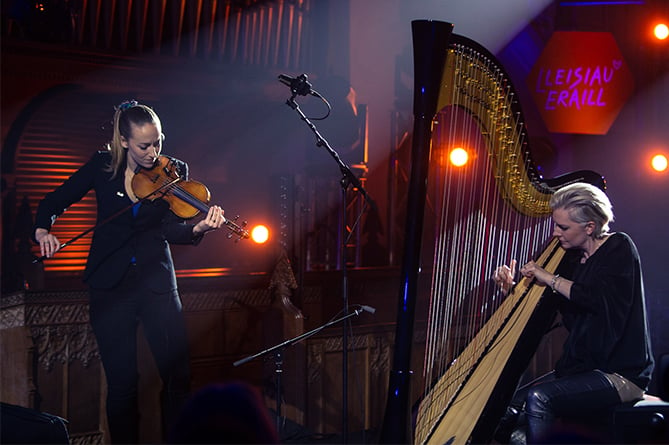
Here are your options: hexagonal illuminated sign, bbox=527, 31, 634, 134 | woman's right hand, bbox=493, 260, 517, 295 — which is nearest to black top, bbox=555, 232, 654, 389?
woman's right hand, bbox=493, 260, 517, 295

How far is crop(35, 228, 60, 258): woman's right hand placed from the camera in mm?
3459

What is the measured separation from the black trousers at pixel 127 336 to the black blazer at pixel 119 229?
0.18 feet

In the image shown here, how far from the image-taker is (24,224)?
4.93 meters

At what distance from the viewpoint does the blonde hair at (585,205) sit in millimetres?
3553

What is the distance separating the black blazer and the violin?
0.21 feet

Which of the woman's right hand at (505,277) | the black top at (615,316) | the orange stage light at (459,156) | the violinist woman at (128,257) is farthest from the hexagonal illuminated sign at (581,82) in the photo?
the violinist woman at (128,257)

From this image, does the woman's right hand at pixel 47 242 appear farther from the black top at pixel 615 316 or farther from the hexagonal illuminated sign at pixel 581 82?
the hexagonal illuminated sign at pixel 581 82

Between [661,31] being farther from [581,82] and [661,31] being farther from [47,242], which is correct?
[47,242]

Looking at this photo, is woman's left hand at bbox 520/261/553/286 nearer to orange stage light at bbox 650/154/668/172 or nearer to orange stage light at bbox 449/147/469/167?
orange stage light at bbox 449/147/469/167

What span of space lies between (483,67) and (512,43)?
477cm

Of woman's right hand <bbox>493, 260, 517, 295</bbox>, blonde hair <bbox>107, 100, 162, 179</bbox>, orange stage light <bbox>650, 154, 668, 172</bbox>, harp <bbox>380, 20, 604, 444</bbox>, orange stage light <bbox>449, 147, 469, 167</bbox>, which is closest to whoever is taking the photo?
harp <bbox>380, 20, 604, 444</bbox>

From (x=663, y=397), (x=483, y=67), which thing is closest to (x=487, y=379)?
(x=663, y=397)

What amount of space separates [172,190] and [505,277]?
1743 millimetres

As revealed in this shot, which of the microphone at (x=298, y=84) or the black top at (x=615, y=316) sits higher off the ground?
the microphone at (x=298, y=84)
